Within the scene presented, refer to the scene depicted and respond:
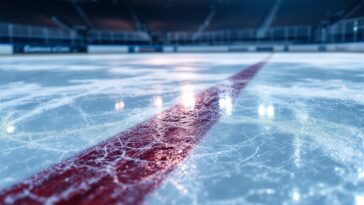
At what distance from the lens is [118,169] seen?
3.44 ft

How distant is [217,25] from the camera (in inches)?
858

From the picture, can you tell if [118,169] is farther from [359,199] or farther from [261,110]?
[261,110]

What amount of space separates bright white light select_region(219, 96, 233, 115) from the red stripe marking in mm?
345

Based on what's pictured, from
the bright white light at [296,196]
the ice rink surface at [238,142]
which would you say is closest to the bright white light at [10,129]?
the ice rink surface at [238,142]

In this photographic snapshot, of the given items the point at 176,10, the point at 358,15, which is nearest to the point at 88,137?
the point at 358,15

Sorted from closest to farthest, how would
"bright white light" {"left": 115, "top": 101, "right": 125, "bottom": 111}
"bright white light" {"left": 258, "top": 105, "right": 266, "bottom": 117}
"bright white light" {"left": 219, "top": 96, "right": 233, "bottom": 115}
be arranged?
"bright white light" {"left": 258, "top": 105, "right": 266, "bottom": 117} < "bright white light" {"left": 219, "top": 96, "right": 233, "bottom": 115} < "bright white light" {"left": 115, "top": 101, "right": 125, "bottom": 111}

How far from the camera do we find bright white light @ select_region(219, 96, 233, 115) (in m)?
2.00

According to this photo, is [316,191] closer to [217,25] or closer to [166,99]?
[166,99]

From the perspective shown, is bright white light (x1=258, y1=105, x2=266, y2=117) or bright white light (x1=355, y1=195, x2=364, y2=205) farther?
bright white light (x1=258, y1=105, x2=266, y2=117)

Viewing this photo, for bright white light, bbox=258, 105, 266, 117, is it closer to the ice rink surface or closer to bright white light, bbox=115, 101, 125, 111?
the ice rink surface

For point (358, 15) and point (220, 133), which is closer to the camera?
point (220, 133)

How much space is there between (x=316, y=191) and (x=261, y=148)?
38 cm

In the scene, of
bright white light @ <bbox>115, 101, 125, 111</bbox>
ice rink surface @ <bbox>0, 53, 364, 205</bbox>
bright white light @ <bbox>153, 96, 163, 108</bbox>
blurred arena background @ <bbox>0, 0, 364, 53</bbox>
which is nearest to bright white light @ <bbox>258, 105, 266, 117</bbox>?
ice rink surface @ <bbox>0, 53, 364, 205</bbox>

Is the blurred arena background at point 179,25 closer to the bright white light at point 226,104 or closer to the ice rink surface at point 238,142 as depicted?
the ice rink surface at point 238,142
